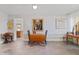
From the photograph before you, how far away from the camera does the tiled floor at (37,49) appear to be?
9.17 feet

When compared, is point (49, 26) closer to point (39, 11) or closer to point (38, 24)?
point (38, 24)

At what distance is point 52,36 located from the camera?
3.03m

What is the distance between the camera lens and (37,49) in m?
2.96

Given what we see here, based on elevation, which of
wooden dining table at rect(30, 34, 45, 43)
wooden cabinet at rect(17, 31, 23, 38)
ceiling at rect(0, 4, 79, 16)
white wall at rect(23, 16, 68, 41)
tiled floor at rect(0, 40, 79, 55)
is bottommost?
tiled floor at rect(0, 40, 79, 55)

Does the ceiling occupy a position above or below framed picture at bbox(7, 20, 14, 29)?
above

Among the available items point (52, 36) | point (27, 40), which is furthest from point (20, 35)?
point (52, 36)

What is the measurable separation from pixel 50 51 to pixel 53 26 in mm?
551

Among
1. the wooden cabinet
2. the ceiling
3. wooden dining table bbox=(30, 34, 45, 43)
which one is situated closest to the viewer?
the ceiling

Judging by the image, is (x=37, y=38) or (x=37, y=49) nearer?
(x=37, y=49)

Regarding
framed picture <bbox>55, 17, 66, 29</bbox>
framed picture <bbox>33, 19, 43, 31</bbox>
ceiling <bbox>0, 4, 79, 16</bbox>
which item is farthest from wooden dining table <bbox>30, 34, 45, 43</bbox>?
ceiling <bbox>0, 4, 79, 16</bbox>

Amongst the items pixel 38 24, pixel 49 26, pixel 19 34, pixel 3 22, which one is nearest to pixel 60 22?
pixel 49 26

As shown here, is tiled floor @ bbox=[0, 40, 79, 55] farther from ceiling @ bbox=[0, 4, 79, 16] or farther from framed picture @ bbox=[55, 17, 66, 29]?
ceiling @ bbox=[0, 4, 79, 16]

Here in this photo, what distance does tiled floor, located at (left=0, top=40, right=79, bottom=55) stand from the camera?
280cm

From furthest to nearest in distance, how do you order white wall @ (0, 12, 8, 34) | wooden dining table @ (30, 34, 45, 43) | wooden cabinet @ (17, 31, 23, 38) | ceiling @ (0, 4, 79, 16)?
1. wooden dining table @ (30, 34, 45, 43)
2. wooden cabinet @ (17, 31, 23, 38)
3. white wall @ (0, 12, 8, 34)
4. ceiling @ (0, 4, 79, 16)
